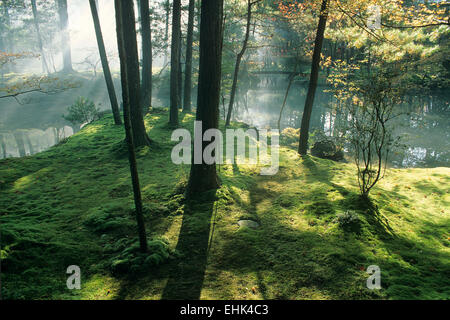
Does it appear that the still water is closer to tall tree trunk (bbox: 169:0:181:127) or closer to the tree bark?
the tree bark

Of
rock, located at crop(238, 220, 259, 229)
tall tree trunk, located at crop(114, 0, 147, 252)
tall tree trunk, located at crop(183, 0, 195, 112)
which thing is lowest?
rock, located at crop(238, 220, 259, 229)

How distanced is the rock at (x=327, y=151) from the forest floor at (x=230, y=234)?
325 cm

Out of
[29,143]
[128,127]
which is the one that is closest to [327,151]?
[128,127]

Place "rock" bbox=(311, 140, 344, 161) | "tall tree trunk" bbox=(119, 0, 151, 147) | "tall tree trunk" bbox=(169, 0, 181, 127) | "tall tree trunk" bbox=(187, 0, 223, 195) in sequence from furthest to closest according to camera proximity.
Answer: "tall tree trunk" bbox=(169, 0, 181, 127), "rock" bbox=(311, 140, 344, 161), "tall tree trunk" bbox=(119, 0, 151, 147), "tall tree trunk" bbox=(187, 0, 223, 195)

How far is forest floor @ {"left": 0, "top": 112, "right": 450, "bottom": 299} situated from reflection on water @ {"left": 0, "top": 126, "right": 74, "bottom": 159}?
30.1ft

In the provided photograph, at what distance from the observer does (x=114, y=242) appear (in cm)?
454

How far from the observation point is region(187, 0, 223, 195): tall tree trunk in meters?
5.35

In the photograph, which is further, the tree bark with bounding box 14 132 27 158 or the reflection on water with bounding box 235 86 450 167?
the tree bark with bounding box 14 132 27 158

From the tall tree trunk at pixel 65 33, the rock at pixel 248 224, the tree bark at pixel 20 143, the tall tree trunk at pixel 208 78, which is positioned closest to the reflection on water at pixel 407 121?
the tall tree trunk at pixel 208 78

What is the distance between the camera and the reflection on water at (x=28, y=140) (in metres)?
15.6

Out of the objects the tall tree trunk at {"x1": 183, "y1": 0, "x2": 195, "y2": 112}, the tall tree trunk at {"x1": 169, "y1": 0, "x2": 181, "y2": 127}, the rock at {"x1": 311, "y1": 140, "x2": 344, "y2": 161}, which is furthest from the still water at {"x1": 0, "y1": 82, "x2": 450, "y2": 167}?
the tall tree trunk at {"x1": 169, "y1": 0, "x2": 181, "y2": 127}

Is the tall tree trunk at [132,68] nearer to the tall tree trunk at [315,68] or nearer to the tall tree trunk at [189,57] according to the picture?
the tall tree trunk at [189,57]

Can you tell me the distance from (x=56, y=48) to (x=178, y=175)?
184 ft

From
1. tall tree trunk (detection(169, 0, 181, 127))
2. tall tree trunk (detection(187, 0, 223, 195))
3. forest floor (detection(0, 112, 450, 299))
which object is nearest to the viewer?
forest floor (detection(0, 112, 450, 299))
